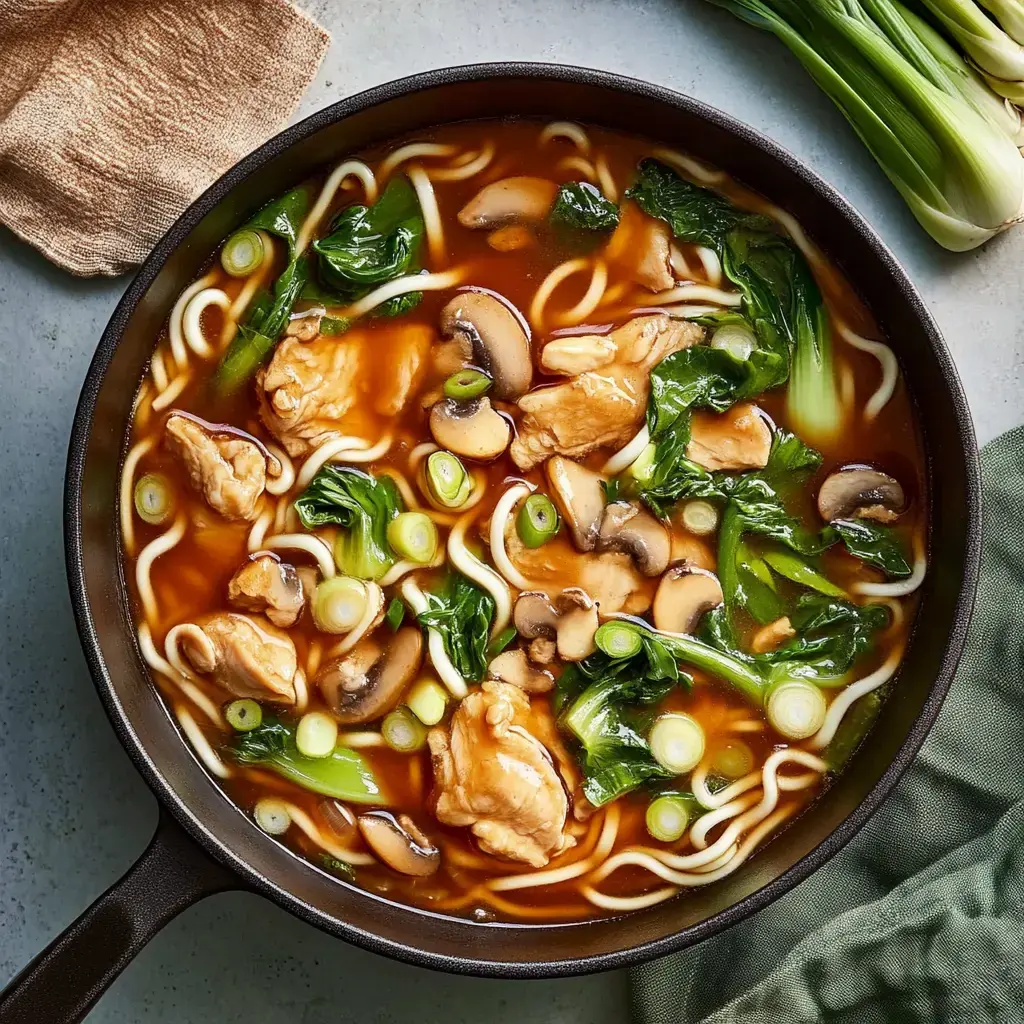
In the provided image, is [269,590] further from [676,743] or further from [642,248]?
[642,248]

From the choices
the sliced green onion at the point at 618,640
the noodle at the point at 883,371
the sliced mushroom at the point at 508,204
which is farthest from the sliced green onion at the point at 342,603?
the noodle at the point at 883,371

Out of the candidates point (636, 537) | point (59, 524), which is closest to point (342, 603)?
point (636, 537)

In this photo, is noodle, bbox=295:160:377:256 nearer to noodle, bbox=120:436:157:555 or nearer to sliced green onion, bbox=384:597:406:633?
noodle, bbox=120:436:157:555

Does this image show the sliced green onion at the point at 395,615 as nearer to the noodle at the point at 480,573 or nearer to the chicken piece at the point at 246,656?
the noodle at the point at 480,573

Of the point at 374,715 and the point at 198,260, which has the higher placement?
the point at 198,260

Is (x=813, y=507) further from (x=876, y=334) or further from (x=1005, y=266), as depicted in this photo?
(x=1005, y=266)

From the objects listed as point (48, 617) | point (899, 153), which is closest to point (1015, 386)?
point (899, 153)

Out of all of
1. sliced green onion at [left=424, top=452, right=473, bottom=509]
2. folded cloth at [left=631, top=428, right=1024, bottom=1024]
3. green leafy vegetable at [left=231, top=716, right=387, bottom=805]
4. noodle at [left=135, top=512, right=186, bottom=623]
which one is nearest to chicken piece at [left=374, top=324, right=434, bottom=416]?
sliced green onion at [left=424, top=452, right=473, bottom=509]

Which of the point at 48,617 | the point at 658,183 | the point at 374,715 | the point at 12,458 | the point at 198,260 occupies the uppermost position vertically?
the point at 658,183
